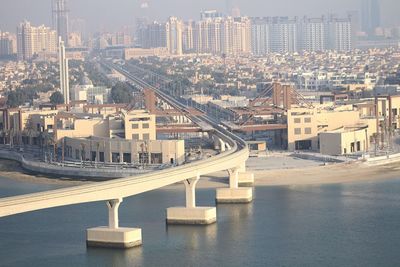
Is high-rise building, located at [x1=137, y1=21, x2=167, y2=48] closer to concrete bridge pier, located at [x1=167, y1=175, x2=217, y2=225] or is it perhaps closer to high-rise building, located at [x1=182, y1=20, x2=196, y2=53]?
high-rise building, located at [x1=182, y1=20, x2=196, y2=53]

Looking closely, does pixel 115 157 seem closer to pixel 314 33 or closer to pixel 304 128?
pixel 304 128

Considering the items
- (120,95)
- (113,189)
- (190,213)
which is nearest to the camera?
(113,189)

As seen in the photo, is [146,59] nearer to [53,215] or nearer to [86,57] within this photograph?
[86,57]

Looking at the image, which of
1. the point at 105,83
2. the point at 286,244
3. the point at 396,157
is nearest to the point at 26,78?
the point at 105,83

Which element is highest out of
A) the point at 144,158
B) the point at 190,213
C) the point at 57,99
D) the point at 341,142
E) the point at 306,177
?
the point at 57,99

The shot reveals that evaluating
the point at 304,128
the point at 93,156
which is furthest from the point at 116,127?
the point at 304,128
